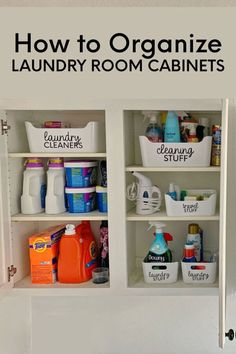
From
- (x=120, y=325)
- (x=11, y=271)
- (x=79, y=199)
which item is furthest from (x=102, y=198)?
(x=120, y=325)


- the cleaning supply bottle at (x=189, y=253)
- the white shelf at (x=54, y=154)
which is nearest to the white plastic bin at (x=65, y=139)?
the white shelf at (x=54, y=154)

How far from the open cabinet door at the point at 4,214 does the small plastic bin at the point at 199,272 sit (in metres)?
0.63

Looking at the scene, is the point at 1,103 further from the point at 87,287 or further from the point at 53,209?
the point at 87,287

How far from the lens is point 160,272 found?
176 centimetres

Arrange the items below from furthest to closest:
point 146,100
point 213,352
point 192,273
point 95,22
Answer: point 213,352 < point 192,273 < point 146,100 < point 95,22

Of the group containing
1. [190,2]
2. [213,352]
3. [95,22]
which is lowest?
[213,352]

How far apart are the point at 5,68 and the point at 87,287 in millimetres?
830

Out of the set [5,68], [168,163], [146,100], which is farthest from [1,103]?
[168,163]

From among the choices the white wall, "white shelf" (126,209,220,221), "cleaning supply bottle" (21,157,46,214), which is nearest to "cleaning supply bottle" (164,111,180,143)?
"white shelf" (126,209,220,221)

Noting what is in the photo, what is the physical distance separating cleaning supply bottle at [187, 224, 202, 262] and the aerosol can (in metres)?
0.15

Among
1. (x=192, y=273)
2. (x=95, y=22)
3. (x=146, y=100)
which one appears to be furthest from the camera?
(x=192, y=273)

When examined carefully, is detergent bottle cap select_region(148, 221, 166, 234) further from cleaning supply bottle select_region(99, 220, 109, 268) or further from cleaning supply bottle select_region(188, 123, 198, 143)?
cleaning supply bottle select_region(188, 123, 198, 143)

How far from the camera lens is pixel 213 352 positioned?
1.92m

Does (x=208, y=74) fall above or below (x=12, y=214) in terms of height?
above
